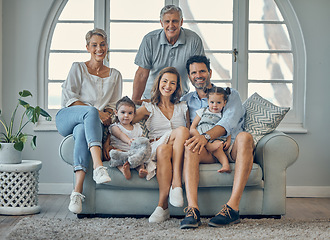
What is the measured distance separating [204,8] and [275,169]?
5.99ft

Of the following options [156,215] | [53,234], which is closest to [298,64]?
[156,215]

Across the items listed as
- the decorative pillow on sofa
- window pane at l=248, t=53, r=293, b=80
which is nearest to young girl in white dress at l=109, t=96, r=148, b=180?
the decorative pillow on sofa

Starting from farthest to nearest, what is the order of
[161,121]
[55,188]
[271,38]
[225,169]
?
[271,38]
[55,188]
[161,121]
[225,169]

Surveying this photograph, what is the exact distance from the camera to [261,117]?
344 centimetres

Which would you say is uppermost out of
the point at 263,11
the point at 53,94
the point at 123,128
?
the point at 263,11

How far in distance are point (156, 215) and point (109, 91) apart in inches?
41.2

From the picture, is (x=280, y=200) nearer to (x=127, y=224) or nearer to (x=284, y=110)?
(x=284, y=110)

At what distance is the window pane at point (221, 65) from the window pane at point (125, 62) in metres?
0.69

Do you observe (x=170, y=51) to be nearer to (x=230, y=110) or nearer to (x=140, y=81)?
(x=140, y=81)

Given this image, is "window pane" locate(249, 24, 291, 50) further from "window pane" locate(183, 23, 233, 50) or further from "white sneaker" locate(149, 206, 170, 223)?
"white sneaker" locate(149, 206, 170, 223)

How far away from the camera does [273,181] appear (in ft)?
10.4

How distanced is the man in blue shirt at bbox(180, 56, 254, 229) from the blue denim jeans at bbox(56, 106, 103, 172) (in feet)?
1.97

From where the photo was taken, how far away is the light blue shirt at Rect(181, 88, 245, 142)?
3262 mm

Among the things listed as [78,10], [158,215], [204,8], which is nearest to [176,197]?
[158,215]
